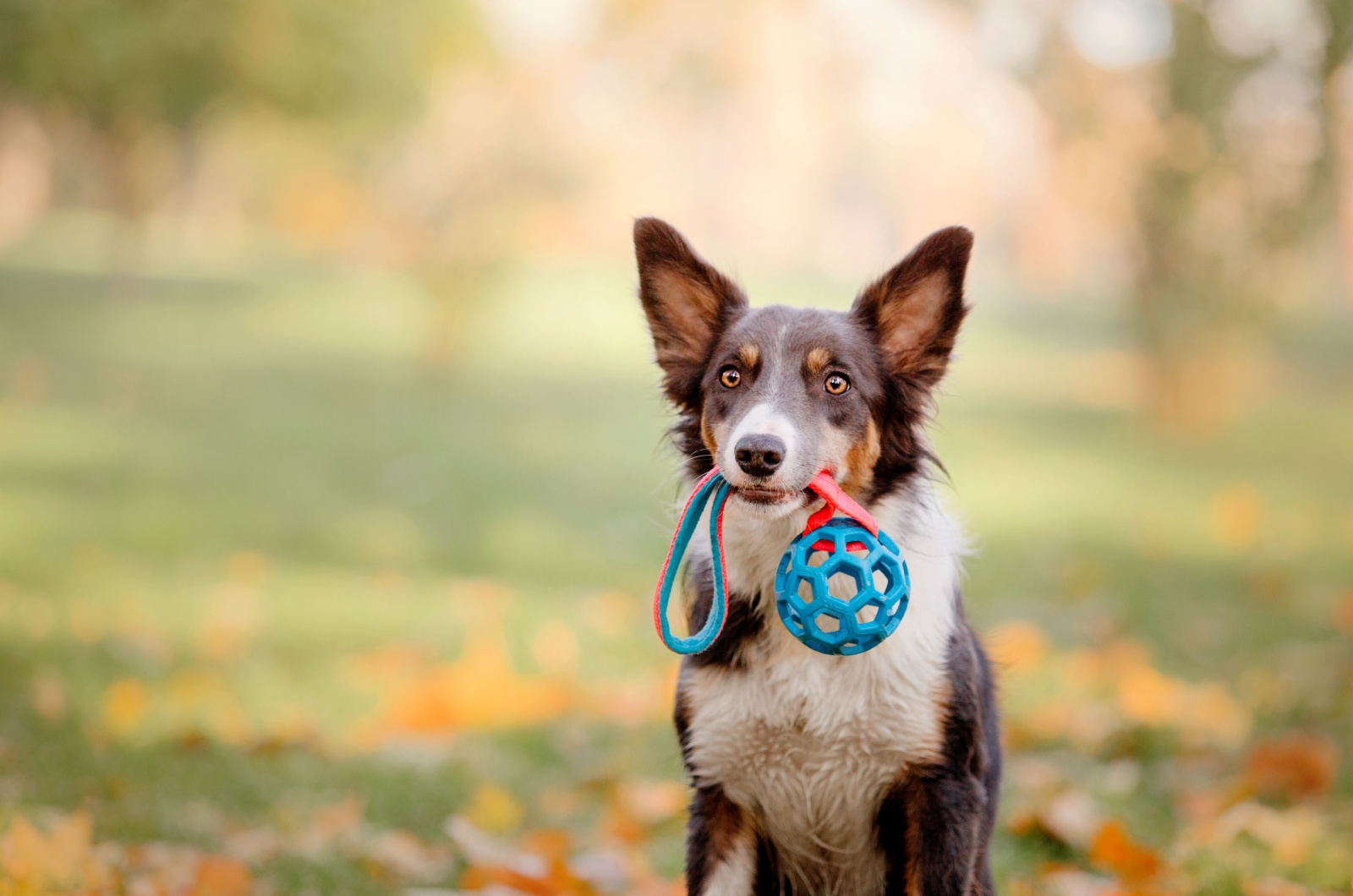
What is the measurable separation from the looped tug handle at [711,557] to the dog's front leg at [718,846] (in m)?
0.43

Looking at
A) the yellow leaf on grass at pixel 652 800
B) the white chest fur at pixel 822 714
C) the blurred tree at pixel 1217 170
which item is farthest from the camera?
the blurred tree at pixel 1217 170

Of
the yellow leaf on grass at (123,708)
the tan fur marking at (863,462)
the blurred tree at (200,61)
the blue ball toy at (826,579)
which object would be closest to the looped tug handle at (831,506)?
the blue ball toy at (826,579)

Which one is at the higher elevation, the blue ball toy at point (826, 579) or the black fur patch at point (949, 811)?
the blue ball toy at point (826, 579)

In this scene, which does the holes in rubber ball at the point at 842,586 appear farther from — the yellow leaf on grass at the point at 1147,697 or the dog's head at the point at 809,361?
the yellow leaf on grass at the point at 1147,697

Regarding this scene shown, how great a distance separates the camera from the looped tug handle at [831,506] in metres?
2.84

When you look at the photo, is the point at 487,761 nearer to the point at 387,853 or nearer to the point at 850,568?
the point at 387,853

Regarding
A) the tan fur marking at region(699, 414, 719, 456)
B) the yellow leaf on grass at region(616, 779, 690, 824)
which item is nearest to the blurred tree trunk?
the yellow leaf on grass at region(616, 779, 690, 824)

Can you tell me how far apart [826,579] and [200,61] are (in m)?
11.2

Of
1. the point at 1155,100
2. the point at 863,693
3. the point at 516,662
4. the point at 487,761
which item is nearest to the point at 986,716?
the point at 863,693

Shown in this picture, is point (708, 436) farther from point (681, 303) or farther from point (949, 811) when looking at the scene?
point (949, 811)

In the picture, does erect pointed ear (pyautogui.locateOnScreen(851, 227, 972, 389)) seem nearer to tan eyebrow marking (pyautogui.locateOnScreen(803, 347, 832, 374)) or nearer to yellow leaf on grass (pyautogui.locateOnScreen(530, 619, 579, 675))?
tan eyebrow marking (pyautogui.locateOnScreen(803, 347, 832, 374))

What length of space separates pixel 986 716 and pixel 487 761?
264 cm

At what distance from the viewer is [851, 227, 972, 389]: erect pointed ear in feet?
10.1

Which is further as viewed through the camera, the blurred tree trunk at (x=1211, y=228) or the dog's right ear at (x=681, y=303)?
the blurred tree trunk at (x=1211, y=228)
